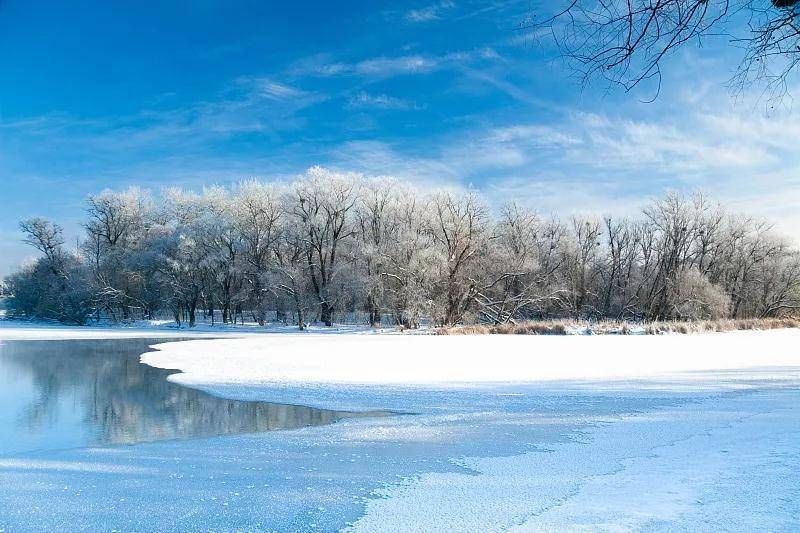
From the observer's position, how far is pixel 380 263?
38.2m

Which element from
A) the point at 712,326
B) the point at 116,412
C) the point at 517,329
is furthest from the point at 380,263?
the point at 116,412

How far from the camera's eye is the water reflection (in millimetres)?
6664

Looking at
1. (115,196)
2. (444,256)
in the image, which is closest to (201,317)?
(115,196)

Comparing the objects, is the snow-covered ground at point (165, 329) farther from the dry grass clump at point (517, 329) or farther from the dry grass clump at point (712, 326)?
the dry grass clump at point (712, 326)

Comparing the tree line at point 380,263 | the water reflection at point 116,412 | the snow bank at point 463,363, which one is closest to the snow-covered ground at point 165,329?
the tree line at point 380,263

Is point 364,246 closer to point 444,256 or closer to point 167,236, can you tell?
point 444,256

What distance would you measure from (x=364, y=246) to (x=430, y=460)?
34800mm

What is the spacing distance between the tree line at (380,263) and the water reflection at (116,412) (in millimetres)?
23977

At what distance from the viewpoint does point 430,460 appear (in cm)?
484

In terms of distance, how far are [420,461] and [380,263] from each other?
3353cm

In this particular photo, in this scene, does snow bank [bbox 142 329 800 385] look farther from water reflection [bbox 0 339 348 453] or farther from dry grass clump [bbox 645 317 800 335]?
dry grass clump [bbox 645 317 800 335]

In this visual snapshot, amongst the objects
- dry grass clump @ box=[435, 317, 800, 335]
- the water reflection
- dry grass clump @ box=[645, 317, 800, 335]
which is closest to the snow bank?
the water reflection

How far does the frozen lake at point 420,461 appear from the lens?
3.45m

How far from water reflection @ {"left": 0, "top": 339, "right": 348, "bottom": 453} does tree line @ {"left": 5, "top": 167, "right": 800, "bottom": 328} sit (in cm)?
2398
